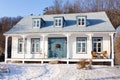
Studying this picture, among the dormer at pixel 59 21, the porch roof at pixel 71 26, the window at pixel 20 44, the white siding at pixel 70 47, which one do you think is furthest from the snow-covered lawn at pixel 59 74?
the window at pixel 20 44

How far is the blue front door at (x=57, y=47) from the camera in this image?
97.7ft

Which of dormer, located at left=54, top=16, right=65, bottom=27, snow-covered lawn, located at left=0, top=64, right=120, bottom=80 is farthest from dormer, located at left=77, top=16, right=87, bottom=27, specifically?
snow-covered lawn, located at left=0, top=64, right=120, bottom=80

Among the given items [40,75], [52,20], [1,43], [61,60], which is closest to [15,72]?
[40,75]

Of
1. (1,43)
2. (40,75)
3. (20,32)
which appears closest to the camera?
(40,75)

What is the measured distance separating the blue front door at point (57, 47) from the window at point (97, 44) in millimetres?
3178

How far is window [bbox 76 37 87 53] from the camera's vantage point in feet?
93.9

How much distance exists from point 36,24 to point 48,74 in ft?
36.9

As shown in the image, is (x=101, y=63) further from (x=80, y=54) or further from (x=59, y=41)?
(x=59, y=41)

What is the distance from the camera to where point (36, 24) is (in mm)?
30500

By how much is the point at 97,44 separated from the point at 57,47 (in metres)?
4.40

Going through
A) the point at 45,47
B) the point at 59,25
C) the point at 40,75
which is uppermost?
the point at 59,25

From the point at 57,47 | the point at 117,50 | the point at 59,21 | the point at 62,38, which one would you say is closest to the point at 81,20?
the point at 59,21

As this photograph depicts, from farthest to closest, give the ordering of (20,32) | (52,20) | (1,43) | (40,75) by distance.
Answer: (1,43)
(52,20)
(20,32)
(40,75)

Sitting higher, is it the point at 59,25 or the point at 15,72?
the point at 59,25
